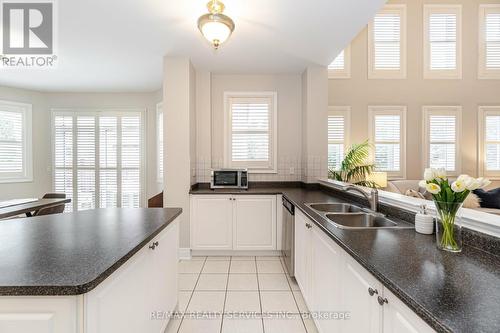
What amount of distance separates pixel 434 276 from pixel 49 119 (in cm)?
646

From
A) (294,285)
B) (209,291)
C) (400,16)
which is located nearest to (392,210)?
(294,285)

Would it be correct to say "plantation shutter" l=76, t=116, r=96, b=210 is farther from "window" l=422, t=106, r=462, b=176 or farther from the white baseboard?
"window" l=422, t=106, r=462, b=176

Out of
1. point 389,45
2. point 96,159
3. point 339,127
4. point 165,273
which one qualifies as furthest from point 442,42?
point 96,159

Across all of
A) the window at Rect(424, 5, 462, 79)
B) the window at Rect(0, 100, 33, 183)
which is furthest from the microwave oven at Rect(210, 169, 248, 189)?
the window at Rect(424, 5, 462, 79)

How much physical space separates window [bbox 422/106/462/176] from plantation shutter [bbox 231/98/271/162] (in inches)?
143

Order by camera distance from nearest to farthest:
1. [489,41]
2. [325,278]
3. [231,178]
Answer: [325,278] < [231,178] < [489,41]

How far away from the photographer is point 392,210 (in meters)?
1.86

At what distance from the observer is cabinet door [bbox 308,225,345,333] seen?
143 centimetres

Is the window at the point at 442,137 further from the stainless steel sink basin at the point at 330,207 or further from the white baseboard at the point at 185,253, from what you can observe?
the white baseboard at the point at 185,253

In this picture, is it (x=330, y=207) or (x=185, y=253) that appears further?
(x=185, y=253)

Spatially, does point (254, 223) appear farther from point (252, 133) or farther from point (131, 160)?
point (131, 160)

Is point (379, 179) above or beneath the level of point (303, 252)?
above

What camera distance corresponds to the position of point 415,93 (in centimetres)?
525

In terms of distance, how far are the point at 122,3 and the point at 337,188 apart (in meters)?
2.83
